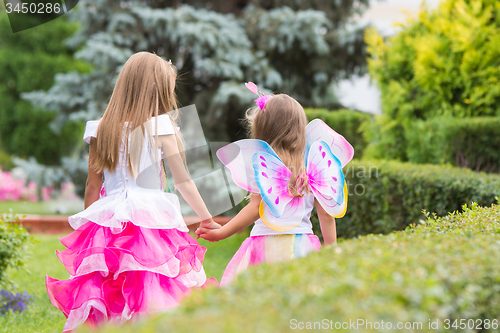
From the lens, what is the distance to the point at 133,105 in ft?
8.27

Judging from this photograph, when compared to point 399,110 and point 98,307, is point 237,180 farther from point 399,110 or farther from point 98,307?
point 399,110

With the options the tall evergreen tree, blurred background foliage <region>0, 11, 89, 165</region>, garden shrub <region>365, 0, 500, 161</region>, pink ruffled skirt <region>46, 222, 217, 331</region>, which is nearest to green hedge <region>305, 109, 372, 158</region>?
garden shrub <region>365, 0, 500, 161</region>

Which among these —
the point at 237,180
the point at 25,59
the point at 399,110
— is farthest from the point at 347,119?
the point at 25,59

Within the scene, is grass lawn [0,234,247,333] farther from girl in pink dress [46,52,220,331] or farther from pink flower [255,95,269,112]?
pink flower [255,95,269,112]

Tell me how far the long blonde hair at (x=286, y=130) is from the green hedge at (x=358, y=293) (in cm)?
105

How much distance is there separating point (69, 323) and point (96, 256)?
0.41m

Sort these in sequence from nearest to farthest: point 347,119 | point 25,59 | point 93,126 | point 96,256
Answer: point 96,256
point 93,126
point 347,119
point 25,59

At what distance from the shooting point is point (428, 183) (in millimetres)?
3873

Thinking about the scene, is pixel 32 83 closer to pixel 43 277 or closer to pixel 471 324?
pixel 43 277

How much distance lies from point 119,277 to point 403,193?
2848 millimetres

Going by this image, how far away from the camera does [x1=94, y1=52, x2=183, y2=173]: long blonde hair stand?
2.47 meters

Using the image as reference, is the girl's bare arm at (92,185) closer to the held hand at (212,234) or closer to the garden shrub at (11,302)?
the held hand at (212,234)

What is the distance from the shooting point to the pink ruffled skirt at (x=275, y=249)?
2.51 metres

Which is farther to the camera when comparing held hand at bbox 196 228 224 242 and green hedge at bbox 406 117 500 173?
green hedge at bbox 406 117 500 173
